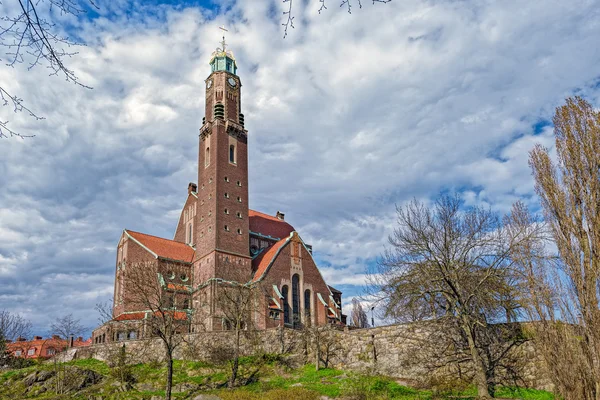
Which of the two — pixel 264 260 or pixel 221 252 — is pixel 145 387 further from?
pixel 264 260

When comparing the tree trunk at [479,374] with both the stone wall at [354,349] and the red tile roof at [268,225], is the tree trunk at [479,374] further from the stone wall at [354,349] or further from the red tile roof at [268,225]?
the red tile roof at [268,225]

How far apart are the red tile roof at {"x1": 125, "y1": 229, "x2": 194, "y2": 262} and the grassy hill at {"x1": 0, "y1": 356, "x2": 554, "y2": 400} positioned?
18.9 m

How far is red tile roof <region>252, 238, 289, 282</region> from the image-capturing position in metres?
53.3

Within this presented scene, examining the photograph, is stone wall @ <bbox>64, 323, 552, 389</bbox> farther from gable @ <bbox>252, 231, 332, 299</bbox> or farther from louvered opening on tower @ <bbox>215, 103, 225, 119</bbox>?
louvered opening on tower @ <bbox>215, 103, 225, 119</bbox>

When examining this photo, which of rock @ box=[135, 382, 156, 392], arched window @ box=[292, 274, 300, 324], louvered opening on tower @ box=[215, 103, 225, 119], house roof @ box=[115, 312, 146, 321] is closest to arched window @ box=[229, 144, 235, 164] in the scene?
louvered opening on tower @ box=[215, 103, 225, 119]

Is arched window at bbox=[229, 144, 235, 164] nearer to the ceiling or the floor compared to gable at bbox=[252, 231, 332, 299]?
nearer to the ceiling

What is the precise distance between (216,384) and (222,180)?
102ft

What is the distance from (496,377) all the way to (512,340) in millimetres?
2042

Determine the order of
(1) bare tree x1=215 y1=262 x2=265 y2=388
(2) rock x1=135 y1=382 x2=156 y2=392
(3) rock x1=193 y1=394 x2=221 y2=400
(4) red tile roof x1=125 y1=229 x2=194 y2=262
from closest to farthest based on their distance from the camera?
(3) rock x1=193 y1=394 x2=221 y2=400
(2) rock x1=135 y1=382 x2=156 y2=392
(1) bare tree x1=215 y1=262 x2=265 y2=388
(4) red tile roof x1=125 y1=229 x2=194 y2=262

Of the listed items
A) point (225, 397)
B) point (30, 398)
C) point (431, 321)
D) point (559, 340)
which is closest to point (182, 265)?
point (30, 398)

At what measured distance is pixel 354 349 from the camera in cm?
3178

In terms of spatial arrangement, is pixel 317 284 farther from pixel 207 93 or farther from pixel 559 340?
pixel 559 340

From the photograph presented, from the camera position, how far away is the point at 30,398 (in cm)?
2916

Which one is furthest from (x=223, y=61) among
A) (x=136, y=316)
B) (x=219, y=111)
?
(x=136, y=316)
